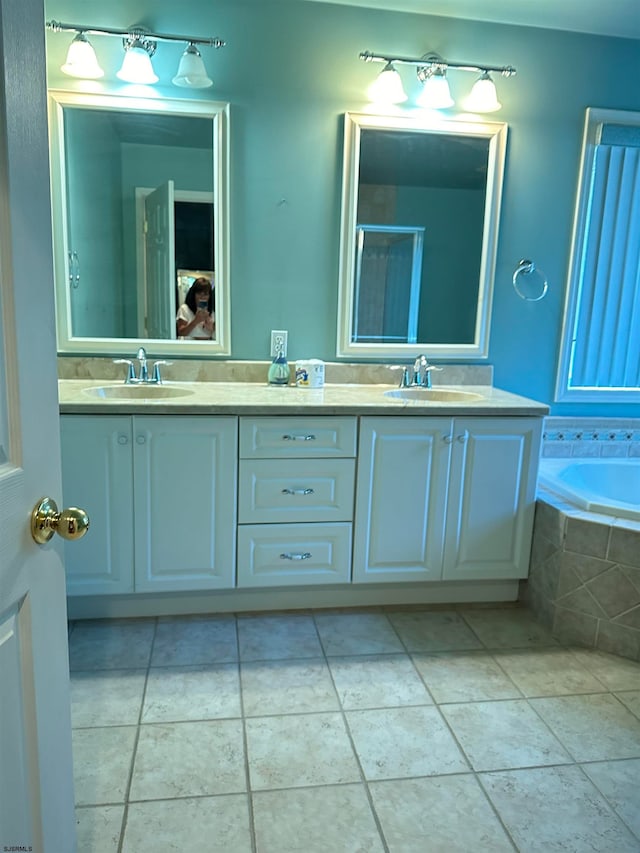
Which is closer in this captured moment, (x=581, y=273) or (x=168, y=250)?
(x=168, y=250)

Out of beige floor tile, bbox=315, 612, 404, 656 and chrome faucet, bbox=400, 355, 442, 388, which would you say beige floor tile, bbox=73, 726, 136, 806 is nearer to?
beige floor tile, bbox=315, 612, 404, 656

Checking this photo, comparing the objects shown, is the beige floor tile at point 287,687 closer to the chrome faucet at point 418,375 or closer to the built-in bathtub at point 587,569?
the built-in bathtub at point 587,569

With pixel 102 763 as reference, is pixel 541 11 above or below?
above

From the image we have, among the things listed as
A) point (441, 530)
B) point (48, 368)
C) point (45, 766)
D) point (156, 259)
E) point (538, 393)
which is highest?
point (156, 259)

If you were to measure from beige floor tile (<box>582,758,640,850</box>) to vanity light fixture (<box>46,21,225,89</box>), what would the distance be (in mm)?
2600

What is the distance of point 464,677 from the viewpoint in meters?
2.04

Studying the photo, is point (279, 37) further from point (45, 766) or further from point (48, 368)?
point (45, 766)

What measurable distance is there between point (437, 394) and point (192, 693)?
4.94ft

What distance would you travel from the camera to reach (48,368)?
3.02 ft

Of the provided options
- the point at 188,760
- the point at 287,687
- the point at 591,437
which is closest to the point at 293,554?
the point at 287,687

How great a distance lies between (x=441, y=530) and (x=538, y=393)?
0.93 meters

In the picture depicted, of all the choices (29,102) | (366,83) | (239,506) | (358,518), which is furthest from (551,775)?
(366,83)

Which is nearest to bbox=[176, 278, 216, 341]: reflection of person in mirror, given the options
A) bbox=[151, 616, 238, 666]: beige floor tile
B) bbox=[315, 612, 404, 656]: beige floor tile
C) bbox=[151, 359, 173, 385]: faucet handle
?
bbox=[151, 359, 173, 385]: faucet handle

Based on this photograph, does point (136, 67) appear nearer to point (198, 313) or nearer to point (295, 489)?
point (198, 313)
